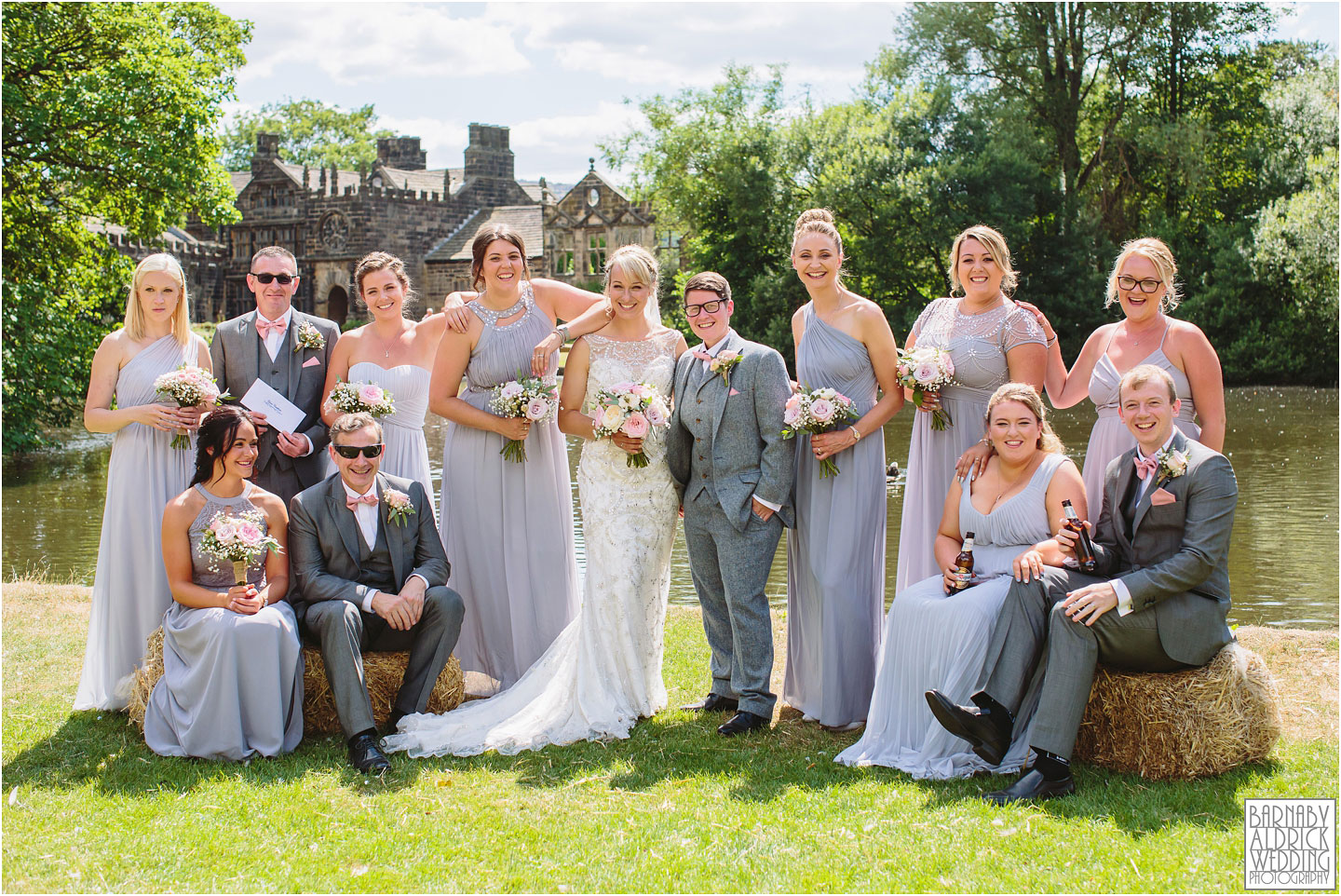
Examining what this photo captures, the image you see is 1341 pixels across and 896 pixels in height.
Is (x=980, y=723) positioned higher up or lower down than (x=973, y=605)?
lower down

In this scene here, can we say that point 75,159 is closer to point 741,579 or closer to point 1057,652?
point 741,579

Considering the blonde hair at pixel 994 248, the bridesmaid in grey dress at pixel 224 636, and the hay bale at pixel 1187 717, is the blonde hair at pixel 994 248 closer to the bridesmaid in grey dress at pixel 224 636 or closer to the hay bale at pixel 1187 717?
the hay bale at pixel 1187 717

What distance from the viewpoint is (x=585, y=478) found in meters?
6.48

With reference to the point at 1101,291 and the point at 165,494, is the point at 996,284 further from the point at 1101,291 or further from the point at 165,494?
the point at 1101,291

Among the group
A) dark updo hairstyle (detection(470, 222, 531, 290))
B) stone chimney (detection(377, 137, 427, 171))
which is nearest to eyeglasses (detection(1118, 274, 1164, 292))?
dark updo hairstyle (detection(470, 222, 531, 290))

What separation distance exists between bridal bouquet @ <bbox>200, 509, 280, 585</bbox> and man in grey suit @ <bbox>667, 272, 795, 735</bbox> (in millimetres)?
2203

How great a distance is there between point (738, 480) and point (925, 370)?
1153 mm

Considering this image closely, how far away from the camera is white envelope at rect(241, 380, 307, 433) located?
6.54 meters

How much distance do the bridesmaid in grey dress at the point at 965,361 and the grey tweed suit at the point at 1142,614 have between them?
1.13m

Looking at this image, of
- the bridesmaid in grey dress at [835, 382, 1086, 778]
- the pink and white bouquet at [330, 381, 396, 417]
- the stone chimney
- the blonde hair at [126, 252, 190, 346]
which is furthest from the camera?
the stone chimney

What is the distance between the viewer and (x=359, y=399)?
6336mm

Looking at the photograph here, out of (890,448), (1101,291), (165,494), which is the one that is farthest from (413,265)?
(165,494)

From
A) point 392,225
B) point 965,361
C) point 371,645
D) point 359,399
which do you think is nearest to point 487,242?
point 359,399

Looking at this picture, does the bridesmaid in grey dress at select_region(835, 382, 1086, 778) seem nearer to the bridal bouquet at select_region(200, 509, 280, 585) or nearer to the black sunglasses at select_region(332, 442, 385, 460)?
the black sunglasses at select_region(332, 442, 385, 460)
